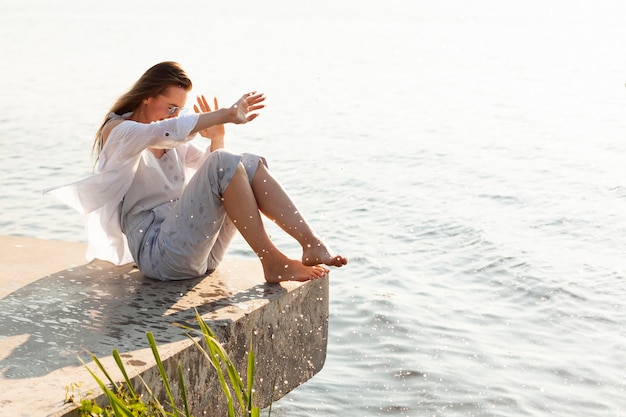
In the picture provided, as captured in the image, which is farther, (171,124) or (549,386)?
(549,386)

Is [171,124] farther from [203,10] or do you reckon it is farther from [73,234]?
[203,10]

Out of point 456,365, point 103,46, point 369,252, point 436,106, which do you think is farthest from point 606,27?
point 456,365

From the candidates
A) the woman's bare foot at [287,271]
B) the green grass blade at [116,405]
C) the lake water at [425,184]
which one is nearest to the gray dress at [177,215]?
the woman's bare foot at [287,271]

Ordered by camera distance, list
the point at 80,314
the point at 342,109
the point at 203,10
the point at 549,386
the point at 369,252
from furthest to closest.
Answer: the point at 203,10 < the point at 342,109 < the point at 369,252 < the point at 549,386 < the point at 80,314

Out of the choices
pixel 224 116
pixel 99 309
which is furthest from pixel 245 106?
pixel 99 309

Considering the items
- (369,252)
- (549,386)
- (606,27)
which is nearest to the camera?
(549,386)

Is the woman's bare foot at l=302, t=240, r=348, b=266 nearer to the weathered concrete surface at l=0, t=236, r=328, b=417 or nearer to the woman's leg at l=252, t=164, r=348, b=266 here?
the woman's leg at l=252, t=164, r=348, b=266

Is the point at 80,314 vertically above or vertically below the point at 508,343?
above

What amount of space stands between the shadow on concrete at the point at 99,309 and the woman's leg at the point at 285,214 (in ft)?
0.71

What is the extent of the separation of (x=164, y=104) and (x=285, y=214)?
0.75m

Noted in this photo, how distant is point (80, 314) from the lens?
384 cm

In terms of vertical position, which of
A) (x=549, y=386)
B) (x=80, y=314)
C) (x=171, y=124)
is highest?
(x=171, y=124)

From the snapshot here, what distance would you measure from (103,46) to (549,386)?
1877 cm

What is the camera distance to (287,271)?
4.26 m
